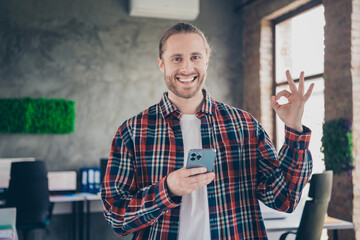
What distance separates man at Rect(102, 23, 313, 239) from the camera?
48.2 inches

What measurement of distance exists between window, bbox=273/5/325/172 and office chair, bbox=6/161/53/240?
2.89 m

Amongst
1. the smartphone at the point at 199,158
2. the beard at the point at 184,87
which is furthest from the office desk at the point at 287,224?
the smartphone at the point at 199,158

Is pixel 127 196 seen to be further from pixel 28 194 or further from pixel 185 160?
pixel 28 194

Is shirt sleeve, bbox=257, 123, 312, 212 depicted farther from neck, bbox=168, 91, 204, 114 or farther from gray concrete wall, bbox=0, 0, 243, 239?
gray concrete wall, bbox=0, 0, 243, 239

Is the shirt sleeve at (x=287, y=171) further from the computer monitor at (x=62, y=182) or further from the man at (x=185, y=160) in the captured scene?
the computer monitor at (x=62, y=182)

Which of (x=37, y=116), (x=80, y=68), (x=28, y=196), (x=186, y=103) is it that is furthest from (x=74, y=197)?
(x=186, y=103)

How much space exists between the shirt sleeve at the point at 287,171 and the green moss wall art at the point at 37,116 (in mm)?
4535

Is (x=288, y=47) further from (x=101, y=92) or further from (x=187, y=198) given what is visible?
(x=187, y=198)

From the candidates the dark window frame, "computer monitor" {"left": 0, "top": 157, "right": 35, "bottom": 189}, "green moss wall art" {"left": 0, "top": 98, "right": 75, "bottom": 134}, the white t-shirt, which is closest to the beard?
the white t-shirt

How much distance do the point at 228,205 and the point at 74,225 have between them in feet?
14.9

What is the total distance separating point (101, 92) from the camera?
5.68 m

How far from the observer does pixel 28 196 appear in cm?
427

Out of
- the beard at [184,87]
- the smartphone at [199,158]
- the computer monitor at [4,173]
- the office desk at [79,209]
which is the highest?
the beard at [184,87]

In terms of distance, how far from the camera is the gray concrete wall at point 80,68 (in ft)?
17.7
